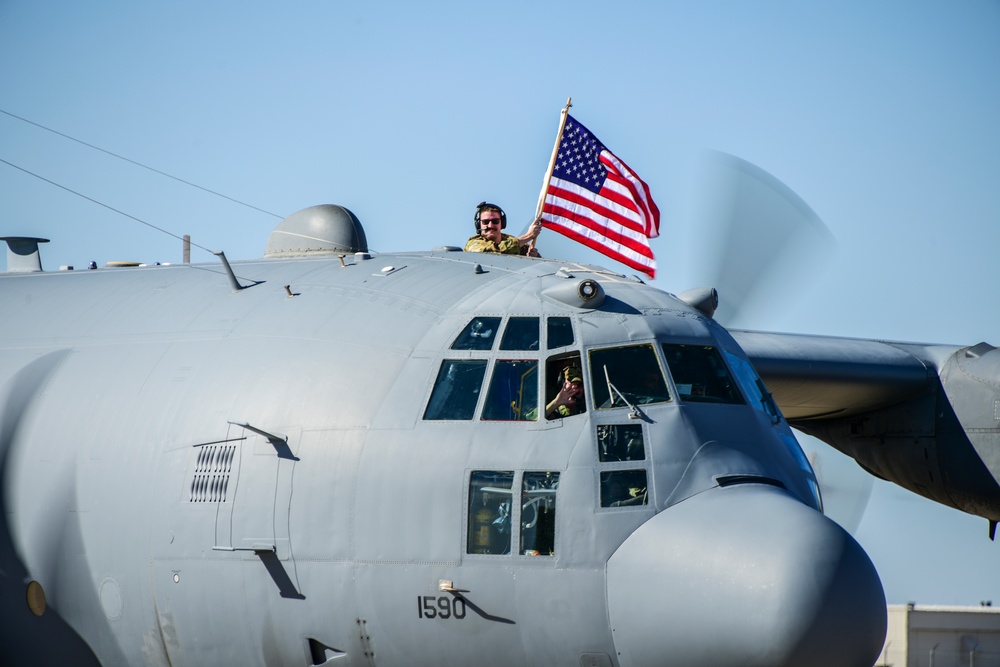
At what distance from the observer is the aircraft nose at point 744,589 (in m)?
7.17

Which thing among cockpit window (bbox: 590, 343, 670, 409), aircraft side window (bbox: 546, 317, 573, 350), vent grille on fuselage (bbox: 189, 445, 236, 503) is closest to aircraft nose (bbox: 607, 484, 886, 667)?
cockpit window (bbox: 590, 343, 670, 409)

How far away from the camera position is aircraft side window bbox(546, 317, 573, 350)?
8.84 meters

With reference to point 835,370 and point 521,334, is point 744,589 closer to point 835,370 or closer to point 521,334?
point 521,334

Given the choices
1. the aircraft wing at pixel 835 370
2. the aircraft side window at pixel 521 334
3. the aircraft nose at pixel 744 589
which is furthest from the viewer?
the aircraft wing at pixel 835 370

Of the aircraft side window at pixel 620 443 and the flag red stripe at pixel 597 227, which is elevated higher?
the flag red stripe at pixel 597 227

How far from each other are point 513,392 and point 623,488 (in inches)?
43.3

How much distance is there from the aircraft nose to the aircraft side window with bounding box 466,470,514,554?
822 millimetres

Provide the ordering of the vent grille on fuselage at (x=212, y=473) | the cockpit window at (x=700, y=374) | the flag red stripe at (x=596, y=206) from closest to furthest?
the cockpit window at (x=700, y=374) → the vent grille on fuselage at (x=212, y=473) → the flag red stripe at (x=596, y=206)

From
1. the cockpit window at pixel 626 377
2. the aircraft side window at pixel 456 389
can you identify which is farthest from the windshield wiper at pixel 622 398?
the aircraft side window at pixel 456 389

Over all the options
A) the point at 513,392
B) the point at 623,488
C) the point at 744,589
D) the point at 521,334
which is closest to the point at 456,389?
the point at 513,392

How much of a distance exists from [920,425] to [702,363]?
809 centimetres

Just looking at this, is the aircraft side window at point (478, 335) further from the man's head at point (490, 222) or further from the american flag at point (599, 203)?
the american flag at point (599, 203)

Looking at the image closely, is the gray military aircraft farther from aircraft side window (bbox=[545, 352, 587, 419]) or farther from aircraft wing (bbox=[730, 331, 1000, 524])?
aircraft wing (bbox=[730, 331, 1000, 524])

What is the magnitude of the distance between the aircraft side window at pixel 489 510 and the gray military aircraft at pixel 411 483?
2 centimetres
